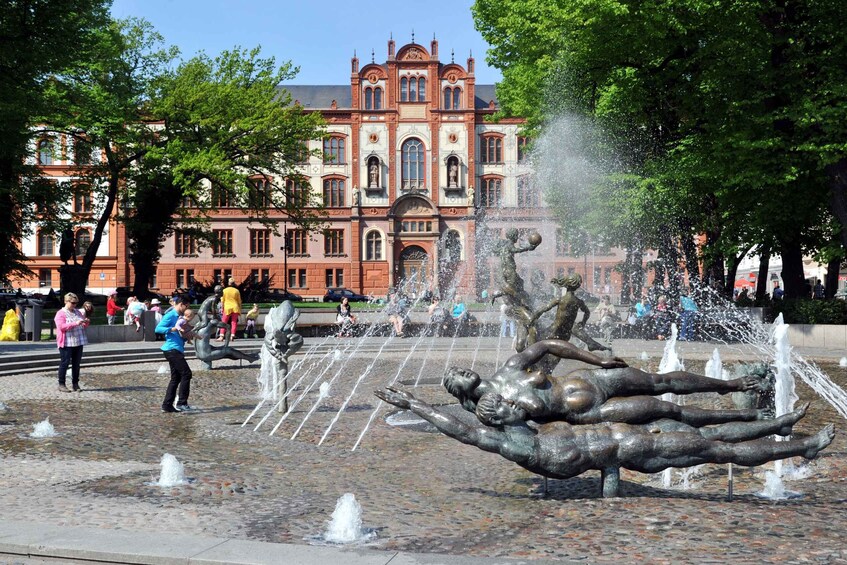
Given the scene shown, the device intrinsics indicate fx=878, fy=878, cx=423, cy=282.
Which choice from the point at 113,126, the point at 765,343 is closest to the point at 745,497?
the point at 765,343

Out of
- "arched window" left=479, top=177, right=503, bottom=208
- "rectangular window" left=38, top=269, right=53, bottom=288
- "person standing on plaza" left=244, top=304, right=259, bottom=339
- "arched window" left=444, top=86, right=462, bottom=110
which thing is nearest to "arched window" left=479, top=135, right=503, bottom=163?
"arched window" left=479, top=177, right=503, bottom=208

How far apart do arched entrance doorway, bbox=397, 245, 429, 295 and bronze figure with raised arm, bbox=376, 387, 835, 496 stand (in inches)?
2304

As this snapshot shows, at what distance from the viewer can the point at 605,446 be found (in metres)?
6.36

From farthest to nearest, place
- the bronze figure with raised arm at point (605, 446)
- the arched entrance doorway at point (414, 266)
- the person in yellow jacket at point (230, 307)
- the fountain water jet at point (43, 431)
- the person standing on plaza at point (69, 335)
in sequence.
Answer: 1. the arched entrance doorway at point (414, 266)
2. the person in yellow jacket at point (230, 307)
3. the person standing on plaza at point (69, 335)
4. the fountain water jet at point (43, 431)
5. the bronze figure with raised arm at point (605, 446)

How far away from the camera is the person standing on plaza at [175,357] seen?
12164 mm

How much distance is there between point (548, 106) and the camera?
29.3 meters

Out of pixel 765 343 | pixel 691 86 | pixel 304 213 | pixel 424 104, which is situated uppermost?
pixel 424 104

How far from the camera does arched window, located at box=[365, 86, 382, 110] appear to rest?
219ft

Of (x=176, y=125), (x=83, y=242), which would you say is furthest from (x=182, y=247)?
(x=176, y=125)

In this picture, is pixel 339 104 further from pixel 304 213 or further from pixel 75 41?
pixel 75 41

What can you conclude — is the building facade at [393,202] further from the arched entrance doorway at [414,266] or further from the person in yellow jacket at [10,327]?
the person in yellow jacket at [10,327]

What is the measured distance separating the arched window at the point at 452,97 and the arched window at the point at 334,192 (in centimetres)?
998

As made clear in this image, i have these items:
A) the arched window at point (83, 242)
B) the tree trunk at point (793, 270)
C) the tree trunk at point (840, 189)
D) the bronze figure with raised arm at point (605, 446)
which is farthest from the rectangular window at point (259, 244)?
the bronze figure with raised arm at point (605, 446)

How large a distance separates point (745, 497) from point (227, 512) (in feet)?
13.2
